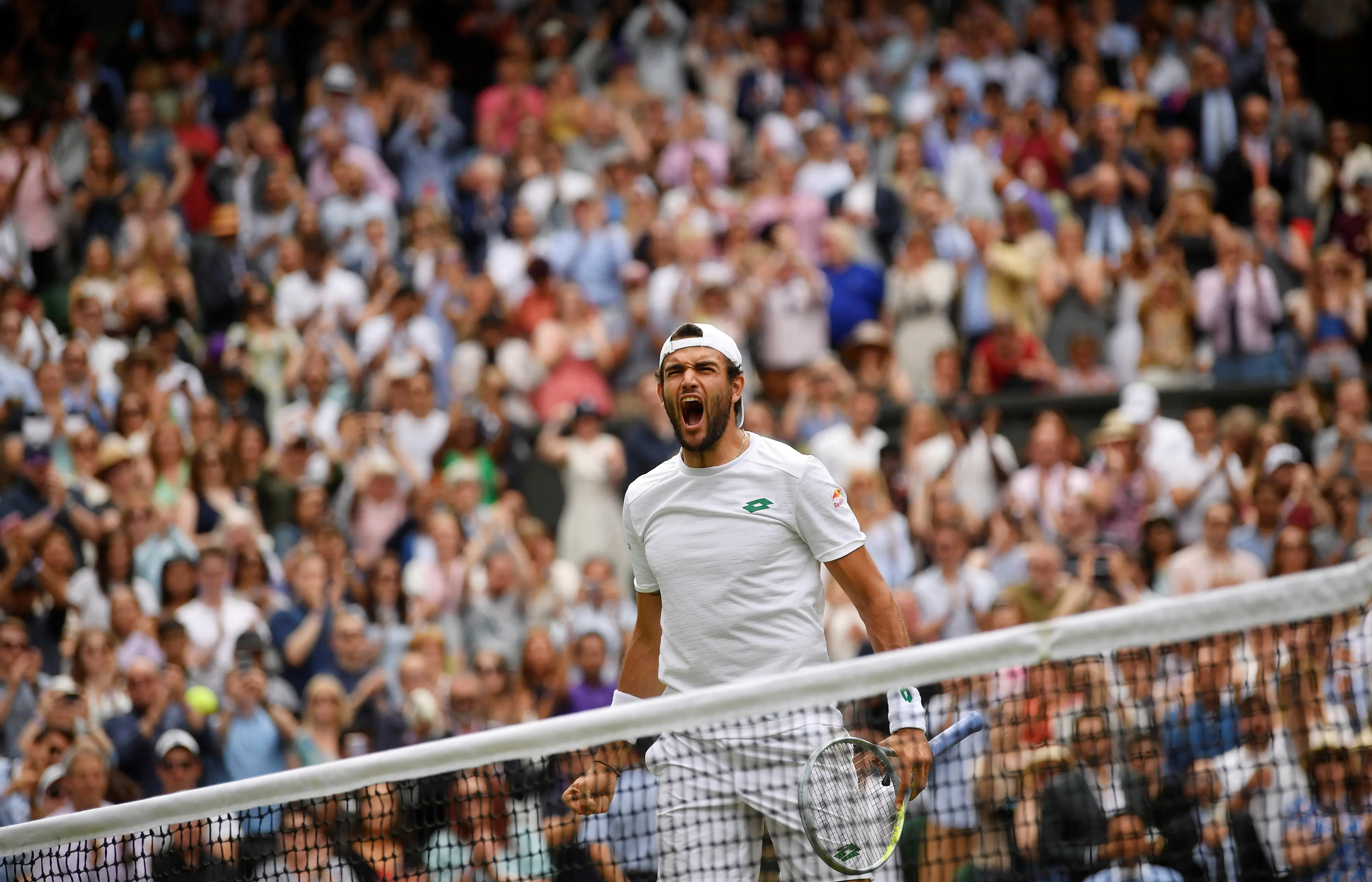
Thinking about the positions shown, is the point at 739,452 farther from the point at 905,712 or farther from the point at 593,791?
the point at 593,791

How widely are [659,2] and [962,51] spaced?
10.3ft

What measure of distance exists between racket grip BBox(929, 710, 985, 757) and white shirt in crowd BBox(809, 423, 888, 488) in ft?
22.7

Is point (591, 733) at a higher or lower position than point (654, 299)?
lower

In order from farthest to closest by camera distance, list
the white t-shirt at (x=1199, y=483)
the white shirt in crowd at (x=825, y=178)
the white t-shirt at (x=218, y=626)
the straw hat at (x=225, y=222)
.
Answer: the white shirt in crowd at (x=825, y=178)
the straw hat at (x=225, y=222)
the white t-shirt at (x=1199, y=483)
the white t-shirt at (x=218, y=626)

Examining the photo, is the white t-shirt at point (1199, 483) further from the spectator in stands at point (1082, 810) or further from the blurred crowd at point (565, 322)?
the spectator in stands at point (1082, 810)

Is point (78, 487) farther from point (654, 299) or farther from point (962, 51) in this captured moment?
point (962, 51)

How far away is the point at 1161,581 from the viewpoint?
12328 mm

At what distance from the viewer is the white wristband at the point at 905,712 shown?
575 centimetres

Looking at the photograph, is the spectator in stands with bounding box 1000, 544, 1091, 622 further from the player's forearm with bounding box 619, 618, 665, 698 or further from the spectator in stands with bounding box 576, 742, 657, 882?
the player's forearm with bounding box 619, 618, 665, 698

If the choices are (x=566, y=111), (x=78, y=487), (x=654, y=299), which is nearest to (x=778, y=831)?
(x=78, y=487)

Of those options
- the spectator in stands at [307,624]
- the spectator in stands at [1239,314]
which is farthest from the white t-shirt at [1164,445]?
the spectator in stands at [307,624]

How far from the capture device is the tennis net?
561 centimetres

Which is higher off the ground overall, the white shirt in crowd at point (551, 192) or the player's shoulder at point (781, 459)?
the white shirt in crowd at point (551, 192)

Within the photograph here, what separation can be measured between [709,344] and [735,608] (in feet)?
2.95
